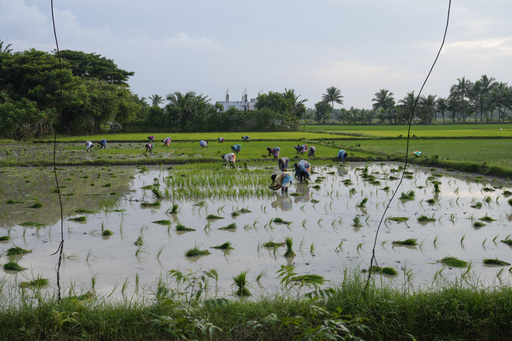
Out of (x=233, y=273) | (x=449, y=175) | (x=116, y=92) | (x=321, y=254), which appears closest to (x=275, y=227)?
(x=321, y=254)

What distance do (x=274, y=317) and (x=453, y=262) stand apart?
2.78 metres

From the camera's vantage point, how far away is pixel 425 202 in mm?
8336

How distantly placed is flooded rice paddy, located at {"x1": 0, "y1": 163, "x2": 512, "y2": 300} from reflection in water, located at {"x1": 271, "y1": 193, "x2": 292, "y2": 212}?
0.02 meters

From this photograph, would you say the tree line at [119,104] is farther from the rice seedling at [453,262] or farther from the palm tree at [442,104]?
the rice seedling at [453,262]

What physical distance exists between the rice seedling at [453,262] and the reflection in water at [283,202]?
3.43m

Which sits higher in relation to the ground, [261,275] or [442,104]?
[442,104]

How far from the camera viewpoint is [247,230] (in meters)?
6.24

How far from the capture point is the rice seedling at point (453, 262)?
4.62 m

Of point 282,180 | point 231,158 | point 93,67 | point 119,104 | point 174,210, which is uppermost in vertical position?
point 93,67

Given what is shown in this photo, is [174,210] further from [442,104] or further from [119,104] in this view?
[442,104]

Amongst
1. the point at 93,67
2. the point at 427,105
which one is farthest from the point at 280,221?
the point at 427,105

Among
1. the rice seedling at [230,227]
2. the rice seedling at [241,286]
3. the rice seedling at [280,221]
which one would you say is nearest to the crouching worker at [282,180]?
the rice seedling at [280,221]

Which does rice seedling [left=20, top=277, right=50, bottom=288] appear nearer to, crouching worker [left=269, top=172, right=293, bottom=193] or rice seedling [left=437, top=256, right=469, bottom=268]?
rice seedling [left=437, top=256, right=469, bottom=268]

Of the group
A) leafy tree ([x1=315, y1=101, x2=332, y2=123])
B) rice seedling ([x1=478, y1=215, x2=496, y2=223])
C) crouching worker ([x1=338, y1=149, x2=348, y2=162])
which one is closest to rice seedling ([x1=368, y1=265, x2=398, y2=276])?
rice seedling ([x1=478, y1=215, x2=496, y2=223])
